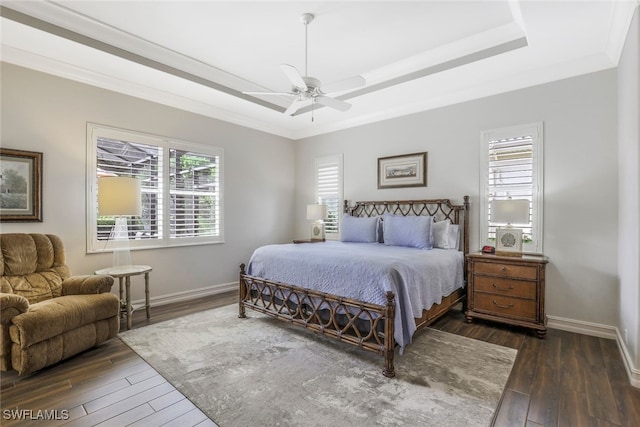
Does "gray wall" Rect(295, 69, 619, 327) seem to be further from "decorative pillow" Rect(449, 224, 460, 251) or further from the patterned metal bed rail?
the patterned metal bed rail

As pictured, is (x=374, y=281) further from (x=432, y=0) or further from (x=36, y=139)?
(x=36, y=139)

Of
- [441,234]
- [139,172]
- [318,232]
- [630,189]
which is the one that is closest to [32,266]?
[139,172]

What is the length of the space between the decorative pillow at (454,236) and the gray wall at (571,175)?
0.22 meters

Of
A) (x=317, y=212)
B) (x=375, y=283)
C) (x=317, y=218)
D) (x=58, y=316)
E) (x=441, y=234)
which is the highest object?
(x=317, y=212)

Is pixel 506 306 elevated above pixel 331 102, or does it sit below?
below

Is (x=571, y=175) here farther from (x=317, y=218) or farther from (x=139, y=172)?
(x=139, y=172)

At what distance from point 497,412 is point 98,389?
2883 mm

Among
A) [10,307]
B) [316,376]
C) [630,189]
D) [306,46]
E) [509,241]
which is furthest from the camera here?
[509,241]

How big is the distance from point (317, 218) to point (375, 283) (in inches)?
105

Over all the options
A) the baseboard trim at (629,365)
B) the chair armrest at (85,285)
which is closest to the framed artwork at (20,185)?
the chair armrest at (85,285)

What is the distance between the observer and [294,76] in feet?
9.07

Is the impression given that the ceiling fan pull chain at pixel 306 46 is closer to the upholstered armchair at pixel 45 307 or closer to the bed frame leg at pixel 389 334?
the bed frame leg at pixel 389 334

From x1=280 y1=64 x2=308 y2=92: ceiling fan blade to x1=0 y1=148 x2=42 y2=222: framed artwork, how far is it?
2.96 metres

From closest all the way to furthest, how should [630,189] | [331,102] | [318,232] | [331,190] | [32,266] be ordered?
[630,189], [32,266], [331,102], [318,232], [331,190]
